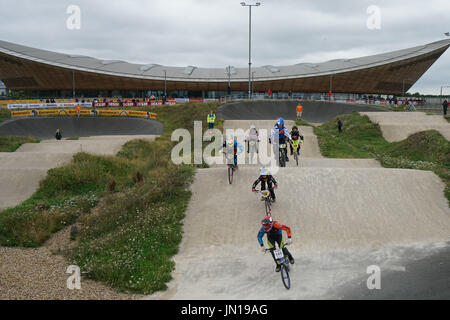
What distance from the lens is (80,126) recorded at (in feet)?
139

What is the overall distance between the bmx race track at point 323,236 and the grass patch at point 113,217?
1.81 feet


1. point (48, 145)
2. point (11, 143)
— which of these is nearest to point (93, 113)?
point (11, 143)

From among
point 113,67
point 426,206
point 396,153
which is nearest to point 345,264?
point 426,206

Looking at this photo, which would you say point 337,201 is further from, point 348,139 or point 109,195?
point 348,139

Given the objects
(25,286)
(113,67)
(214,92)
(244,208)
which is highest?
(113,67)

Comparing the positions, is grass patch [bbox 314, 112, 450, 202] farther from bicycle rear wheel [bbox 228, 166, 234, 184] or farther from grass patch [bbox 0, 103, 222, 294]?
grass patch [bbox 0, 103, 222, 294]

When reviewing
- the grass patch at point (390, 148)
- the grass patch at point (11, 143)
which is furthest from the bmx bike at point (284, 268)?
the grass patch at point (11, 143)

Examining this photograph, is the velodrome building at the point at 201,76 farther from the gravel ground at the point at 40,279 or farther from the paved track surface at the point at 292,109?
the gravel ground at the point at 40,279

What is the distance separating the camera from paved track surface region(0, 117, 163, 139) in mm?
39125

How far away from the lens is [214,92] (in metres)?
74.2

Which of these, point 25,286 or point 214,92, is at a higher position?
point 214,92

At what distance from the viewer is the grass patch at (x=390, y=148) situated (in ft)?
63.3

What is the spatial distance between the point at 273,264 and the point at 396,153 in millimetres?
17472

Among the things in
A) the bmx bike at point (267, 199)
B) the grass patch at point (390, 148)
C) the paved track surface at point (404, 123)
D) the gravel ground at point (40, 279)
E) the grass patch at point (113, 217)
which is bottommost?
the gravel ground at point (40, 279)
